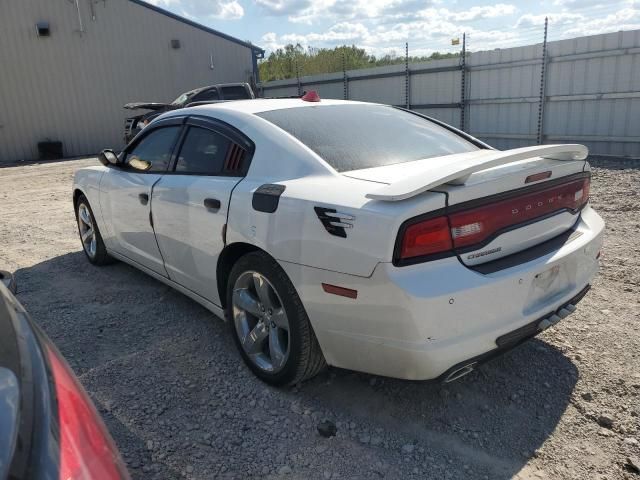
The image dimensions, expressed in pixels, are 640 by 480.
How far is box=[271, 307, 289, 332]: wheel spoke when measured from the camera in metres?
2.83

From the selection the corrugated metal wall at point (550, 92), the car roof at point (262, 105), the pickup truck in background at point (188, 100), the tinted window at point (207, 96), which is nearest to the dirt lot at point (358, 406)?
the car roof at point (262, 105)

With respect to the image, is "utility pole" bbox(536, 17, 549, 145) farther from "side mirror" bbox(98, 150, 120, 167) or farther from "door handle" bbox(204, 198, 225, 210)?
"door handle" bbox(204, 198, 225, 210)

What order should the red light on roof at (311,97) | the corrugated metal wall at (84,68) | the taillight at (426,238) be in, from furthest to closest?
the corrugated metal wall at (84,68), the red light on roof at (311,97), the taillight at (426,238)

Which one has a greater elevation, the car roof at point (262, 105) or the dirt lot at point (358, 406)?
the car roof at point (262, 105)

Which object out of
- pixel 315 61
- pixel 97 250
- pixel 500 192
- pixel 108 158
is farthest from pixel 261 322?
pixel 315 61

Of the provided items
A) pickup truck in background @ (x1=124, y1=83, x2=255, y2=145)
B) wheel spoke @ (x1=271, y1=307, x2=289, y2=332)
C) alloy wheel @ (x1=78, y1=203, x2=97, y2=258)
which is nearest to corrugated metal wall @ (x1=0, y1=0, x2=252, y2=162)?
pickup truck in background @ (x1=124, y1=83, x2=255, y2=145)

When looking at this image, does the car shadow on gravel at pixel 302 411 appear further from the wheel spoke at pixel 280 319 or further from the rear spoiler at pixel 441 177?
the rear spoiler at pixel 441 177

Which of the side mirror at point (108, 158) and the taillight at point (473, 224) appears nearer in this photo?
the taillight at point (473, 224)

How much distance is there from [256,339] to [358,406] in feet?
2.30

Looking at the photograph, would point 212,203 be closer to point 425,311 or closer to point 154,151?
point 154,151

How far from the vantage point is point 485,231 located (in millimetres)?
2438

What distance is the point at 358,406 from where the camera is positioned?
113 inches

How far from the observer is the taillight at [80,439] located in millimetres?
1123

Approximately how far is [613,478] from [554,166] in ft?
4.92
